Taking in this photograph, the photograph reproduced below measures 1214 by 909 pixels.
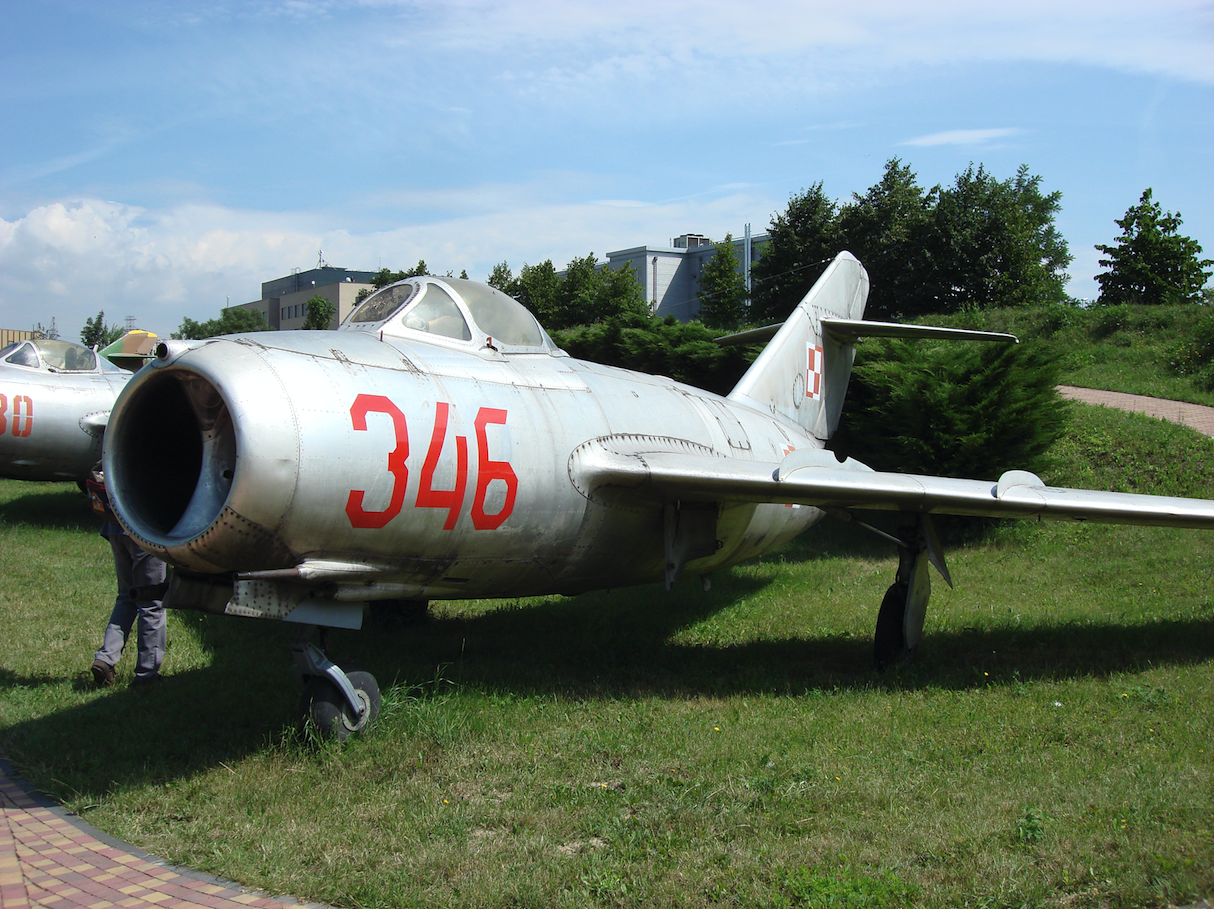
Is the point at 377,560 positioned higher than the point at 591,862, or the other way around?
the point at 377,560

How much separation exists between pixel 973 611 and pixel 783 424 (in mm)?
2939

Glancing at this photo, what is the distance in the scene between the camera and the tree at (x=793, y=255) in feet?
119

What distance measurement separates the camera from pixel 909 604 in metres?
7.92

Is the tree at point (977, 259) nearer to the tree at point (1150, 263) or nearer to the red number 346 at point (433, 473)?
the tree at point (1150, 263)

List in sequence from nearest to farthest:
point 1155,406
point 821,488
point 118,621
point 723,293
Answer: point 821,488, point 118,621, point 1155,406, point 723,293

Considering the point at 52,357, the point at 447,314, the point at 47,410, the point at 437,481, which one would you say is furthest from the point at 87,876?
the point at 52,357

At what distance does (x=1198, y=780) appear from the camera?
5.03 m

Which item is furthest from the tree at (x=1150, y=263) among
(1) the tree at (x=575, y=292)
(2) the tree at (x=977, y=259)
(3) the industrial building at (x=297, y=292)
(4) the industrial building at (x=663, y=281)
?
(3) the industrial building at (x=297, y=292)

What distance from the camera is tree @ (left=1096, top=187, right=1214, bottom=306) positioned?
3192 centimetres

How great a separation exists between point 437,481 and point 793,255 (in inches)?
1329

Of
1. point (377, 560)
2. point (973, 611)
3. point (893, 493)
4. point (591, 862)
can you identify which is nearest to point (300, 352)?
point (377, 560)

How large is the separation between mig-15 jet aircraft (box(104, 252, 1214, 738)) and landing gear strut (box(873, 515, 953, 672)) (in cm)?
2

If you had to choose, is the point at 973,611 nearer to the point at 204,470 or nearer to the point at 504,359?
the point at 504,359

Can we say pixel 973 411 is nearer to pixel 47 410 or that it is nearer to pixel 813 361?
pixel 813 361
